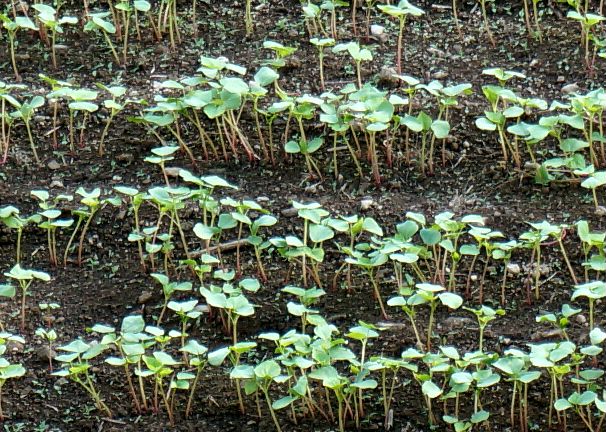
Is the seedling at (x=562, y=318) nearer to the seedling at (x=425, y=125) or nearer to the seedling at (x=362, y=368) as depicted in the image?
the seedling at (x=362, y=368)

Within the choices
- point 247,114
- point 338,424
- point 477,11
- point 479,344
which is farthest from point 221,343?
point 477,11

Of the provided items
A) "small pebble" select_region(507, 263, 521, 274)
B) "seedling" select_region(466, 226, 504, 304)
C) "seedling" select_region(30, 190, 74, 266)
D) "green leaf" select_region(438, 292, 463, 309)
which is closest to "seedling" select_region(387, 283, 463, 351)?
"green leaf" select_region(438, 292, 463, 309)

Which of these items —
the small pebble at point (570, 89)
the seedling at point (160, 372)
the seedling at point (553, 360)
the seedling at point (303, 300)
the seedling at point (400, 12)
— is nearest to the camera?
the seedling at point (553, 360)

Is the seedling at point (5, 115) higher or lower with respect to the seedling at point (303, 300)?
higher

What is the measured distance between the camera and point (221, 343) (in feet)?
8.88

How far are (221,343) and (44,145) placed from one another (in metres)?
1.00

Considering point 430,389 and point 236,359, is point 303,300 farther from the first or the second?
point 430,389

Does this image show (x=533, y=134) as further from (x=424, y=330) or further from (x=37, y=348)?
(x=37, y=348)

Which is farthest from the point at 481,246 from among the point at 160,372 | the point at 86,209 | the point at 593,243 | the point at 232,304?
the point at 86,209

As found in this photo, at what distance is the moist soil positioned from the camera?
102 inches

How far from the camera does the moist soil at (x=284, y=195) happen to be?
258 cm

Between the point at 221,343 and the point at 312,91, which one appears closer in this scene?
the point at 221,343

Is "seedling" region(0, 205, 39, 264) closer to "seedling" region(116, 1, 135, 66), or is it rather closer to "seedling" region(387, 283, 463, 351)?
"seedling" region(116, 1, 135, 66)

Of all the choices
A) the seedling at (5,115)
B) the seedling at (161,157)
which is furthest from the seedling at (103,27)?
the seedling at (161,157)
